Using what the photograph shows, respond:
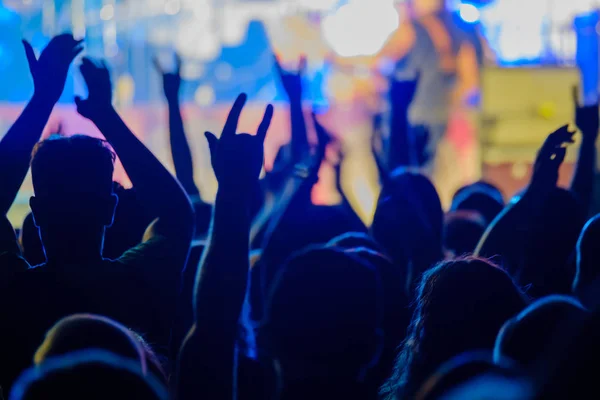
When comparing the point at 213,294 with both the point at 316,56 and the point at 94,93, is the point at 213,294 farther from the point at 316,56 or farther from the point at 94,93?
the point at 316,56

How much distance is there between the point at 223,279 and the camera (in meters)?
1.68

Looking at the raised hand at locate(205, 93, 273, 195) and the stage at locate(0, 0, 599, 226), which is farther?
the stage at locate(0, 0, 599, 226)

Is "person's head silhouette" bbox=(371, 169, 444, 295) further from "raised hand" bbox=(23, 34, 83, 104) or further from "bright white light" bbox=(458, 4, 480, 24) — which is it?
"bright white light" bbox=(458, 4, 480, 24)

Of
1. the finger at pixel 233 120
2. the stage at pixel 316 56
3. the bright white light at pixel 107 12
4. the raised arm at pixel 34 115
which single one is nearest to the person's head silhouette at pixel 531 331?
the finger at pixel 233 120

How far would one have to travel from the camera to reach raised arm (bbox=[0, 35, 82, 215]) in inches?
82.4

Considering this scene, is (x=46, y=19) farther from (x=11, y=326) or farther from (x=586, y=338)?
(x=586, y=338)

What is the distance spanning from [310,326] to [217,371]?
299 millimetres

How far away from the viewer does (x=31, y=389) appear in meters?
1.04

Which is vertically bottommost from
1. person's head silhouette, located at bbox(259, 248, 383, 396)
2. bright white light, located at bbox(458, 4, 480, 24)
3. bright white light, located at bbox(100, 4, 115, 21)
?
person's head silhouette, located at bbox(259, 248, 383, 396)

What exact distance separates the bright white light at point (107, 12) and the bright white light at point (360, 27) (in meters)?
4.49

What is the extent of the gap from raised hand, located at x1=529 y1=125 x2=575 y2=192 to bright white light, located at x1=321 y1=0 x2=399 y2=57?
1222 cm

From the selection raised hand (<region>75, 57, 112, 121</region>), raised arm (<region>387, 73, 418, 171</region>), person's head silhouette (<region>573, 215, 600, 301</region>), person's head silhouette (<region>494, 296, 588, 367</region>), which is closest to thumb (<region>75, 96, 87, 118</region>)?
raised hand (<region>75, 57, 112, 121</region>)

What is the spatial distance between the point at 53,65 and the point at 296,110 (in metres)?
1.64

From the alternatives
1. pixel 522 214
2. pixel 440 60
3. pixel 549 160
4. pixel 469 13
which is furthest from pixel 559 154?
pixel 440 60
